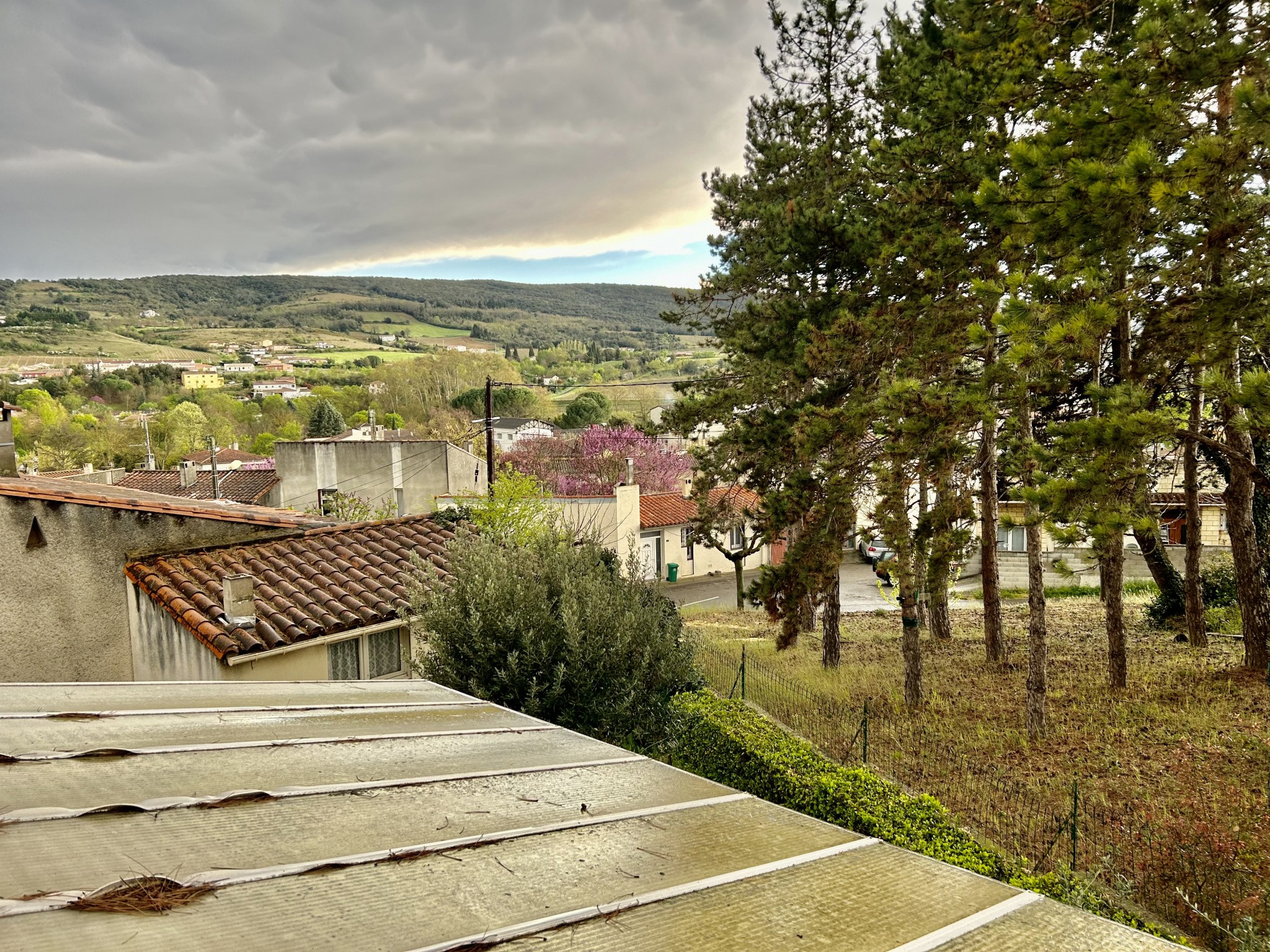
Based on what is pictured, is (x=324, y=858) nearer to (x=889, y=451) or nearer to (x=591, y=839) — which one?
(x=591, y=839)

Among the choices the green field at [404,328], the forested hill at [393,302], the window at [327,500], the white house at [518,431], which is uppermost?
the forested hill at [393,302]

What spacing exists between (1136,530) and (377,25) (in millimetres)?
22534

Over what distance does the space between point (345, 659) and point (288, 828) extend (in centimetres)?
800

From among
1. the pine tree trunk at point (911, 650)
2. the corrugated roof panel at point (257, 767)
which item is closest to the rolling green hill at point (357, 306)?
the pine tree trunk at point (911, 650)

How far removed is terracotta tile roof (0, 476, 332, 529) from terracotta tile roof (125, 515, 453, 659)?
19.7 inches

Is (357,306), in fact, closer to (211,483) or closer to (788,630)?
(211,483)

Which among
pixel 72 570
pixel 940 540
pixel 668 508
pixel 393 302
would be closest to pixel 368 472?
pixel 668 508

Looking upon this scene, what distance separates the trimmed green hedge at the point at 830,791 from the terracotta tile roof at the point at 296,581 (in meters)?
4.66

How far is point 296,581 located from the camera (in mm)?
10734

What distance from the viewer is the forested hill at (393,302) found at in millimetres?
128750

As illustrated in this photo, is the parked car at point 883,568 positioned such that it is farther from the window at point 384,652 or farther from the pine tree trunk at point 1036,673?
the window at point 384,652

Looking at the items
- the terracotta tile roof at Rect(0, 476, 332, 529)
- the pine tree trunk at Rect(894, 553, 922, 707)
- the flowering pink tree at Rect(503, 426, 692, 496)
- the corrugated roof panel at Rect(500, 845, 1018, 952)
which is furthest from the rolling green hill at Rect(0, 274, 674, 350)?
the corrugated roof panel at Rect(500, 845, 1018, 952)

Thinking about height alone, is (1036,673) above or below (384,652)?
below

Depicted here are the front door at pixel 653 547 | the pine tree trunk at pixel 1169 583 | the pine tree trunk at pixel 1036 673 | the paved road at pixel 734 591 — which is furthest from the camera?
the front door at pixel 653 547
